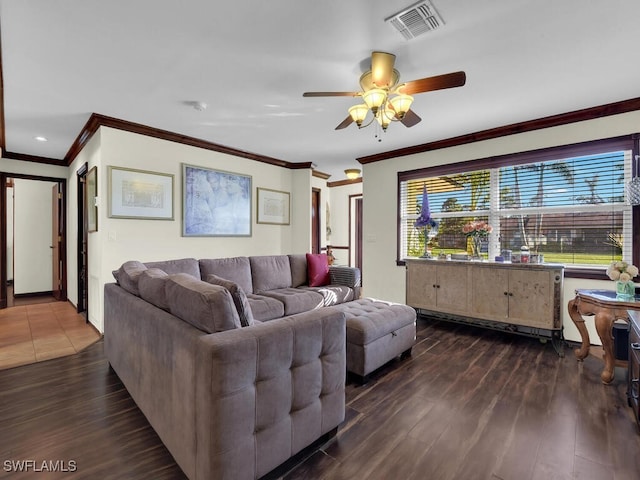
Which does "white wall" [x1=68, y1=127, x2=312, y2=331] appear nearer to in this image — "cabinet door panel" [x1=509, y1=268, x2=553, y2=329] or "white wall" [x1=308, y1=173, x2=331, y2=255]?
"white wall" [x1=308, y1=173, x2=331, y2=255]

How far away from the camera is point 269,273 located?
12.9 feet

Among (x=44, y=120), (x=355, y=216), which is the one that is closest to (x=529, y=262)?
(x=355, y=216)

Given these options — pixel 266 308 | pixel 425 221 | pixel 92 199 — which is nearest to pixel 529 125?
pixel 425 221

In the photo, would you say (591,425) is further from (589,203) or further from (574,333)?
(589,203)

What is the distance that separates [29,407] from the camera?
2.05 meters

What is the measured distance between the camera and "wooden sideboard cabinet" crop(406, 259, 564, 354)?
3174mm

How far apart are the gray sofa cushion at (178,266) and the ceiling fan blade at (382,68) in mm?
2492

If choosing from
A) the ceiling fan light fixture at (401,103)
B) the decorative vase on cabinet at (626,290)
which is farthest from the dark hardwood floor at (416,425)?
the ceiling fan light fixture at (401,103)

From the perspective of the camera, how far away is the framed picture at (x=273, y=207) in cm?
516

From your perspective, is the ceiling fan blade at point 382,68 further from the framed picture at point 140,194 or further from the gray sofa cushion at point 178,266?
the framed picture at point 140,194

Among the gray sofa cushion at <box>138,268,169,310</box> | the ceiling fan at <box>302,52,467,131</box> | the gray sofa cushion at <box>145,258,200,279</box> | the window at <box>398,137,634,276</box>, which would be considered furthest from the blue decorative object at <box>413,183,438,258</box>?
the gray sofa cushion at <box>138,268,169,310</box>

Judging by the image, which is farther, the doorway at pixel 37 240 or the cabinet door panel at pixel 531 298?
the doorway at pixel 37 240

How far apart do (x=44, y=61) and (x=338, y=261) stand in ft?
19.5

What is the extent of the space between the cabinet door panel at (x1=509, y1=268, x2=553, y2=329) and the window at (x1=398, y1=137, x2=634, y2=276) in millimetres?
564
